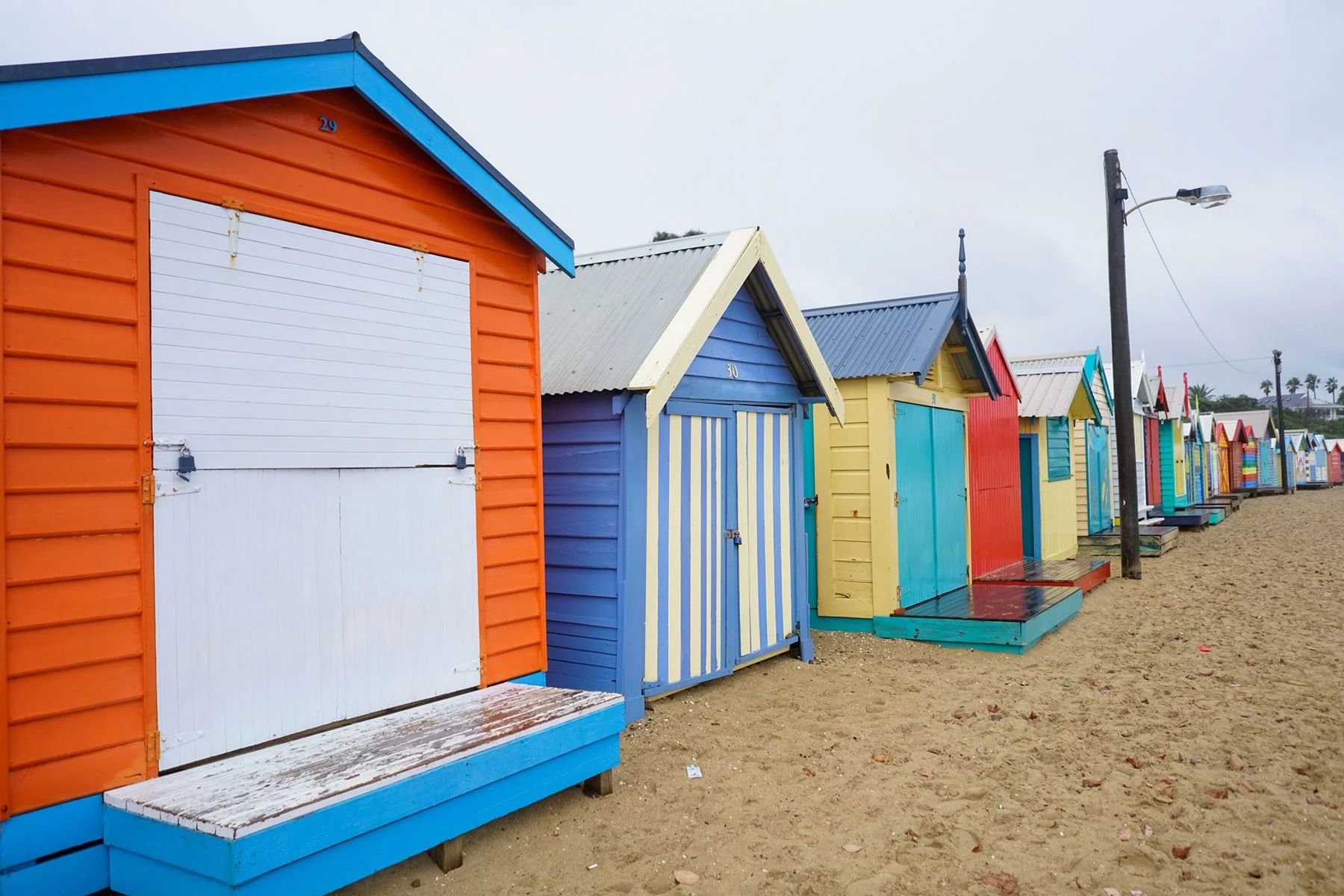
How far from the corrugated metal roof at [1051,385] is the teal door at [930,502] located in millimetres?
4193

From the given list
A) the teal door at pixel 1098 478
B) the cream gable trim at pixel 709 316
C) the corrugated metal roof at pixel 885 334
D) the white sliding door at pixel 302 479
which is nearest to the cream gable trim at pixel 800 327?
the cream gable trim at pixel 709 316

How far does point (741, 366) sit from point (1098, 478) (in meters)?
15.5

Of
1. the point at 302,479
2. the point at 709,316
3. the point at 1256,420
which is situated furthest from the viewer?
→ the point at 1256,420

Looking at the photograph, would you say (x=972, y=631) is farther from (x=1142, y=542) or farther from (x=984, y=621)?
(x=1142, y=542)

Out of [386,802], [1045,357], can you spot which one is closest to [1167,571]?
[1045,357]

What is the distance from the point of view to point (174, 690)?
3805mm

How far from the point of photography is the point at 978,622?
8.94 m

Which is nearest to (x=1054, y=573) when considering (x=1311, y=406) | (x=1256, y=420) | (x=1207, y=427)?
(x=1207, y=427)

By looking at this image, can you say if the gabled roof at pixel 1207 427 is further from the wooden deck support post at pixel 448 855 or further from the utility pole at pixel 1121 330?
the wooden deck support post at pixel 448 855

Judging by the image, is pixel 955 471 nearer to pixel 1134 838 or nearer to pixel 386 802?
pixel 1134 838

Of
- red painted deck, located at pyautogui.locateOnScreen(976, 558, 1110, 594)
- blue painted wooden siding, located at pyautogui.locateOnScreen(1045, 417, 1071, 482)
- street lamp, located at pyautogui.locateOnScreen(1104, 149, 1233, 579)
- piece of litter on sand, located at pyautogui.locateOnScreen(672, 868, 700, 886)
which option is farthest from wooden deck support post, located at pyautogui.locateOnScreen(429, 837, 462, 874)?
blue painted wooden siding, located at pyautogui.locateOnScreen(1045, 417, 1071, 482)

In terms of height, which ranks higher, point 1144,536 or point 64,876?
point 64,876

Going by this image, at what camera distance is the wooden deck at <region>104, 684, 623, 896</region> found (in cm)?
320

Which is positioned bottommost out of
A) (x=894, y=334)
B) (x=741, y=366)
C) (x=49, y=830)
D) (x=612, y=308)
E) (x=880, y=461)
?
(x=49, y=830)
